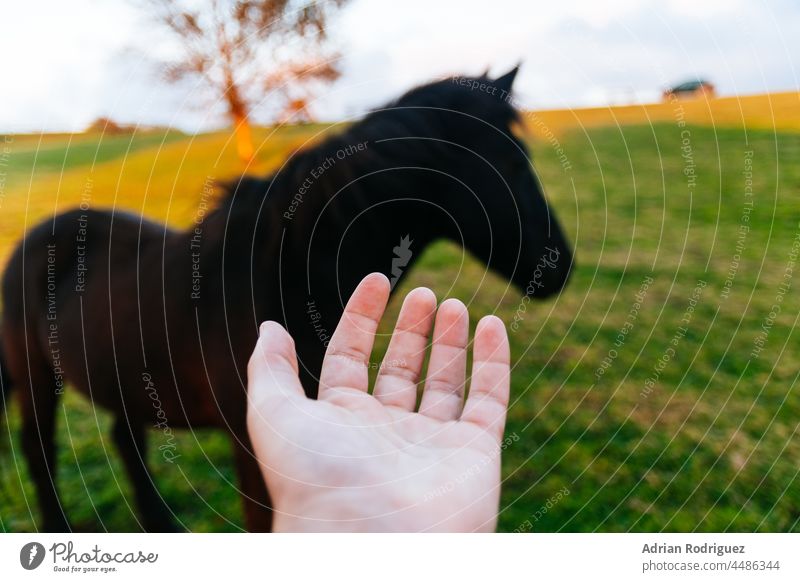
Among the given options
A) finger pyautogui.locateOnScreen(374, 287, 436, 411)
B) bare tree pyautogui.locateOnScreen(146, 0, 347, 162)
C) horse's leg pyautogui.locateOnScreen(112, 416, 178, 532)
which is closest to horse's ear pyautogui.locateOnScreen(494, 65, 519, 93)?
bare tree pyautogui.locateOnScreen(146, 0, 347, 162)

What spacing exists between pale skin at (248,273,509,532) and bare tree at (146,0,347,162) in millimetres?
419

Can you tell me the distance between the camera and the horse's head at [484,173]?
84cm

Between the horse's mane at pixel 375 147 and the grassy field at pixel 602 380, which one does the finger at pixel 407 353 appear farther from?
the grassy field at pixel 602 380

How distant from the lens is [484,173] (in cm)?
88

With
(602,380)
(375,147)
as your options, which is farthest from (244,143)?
(602,380)

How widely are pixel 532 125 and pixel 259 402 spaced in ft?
2.21

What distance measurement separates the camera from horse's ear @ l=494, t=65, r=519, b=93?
0.88m

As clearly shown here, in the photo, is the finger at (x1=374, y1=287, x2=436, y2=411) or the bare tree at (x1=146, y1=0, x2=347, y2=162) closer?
the finger at (x1=374, y1=287, x2=436, y2=411)

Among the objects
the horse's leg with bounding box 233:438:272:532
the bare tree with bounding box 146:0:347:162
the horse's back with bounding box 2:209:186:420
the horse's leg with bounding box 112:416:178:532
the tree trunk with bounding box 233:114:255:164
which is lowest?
the horse's leg with bounding box 112:416:178:532

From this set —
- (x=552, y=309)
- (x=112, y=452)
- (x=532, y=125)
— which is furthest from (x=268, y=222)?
(x=552, y=309)

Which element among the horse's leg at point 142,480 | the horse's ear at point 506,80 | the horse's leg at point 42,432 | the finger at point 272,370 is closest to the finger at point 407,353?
the finger at point 272,370

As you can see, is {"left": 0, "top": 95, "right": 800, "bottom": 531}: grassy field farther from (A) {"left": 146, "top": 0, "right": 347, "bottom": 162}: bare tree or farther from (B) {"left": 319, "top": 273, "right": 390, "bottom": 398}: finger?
(B) {"left": 319, "top": 273, "right": 390, "bottom": 398}: finger

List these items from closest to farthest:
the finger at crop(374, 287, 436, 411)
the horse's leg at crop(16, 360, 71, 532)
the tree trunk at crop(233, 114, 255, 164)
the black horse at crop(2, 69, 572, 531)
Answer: the finger at crop(374, 287, 436, 411), the black horse at crop(2, 69, 572, 531), the tree trunk at crop(233, 114, 255, 164), the horse's leg at crop(16, 360, 71, 532)

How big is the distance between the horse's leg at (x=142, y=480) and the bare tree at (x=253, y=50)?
0.77 meters
